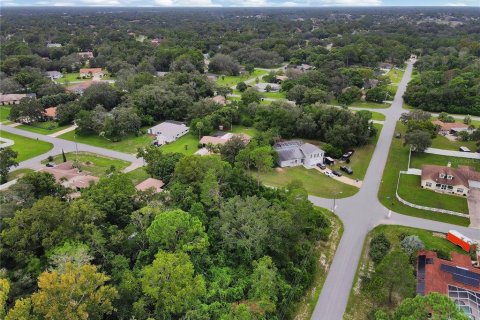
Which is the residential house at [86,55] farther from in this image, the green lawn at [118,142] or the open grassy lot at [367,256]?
the open grassy lot at [367,256]

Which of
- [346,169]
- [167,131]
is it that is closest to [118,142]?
[167,131]

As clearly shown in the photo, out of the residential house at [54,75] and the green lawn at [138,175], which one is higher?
the residential house at [54,75]

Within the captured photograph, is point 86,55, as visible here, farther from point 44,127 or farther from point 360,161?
point 360,161

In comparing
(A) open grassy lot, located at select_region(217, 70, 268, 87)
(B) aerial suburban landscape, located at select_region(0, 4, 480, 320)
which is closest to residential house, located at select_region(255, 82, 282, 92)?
(B) aerial suburban landscape, located at select_region(0, 4, 480, 320)

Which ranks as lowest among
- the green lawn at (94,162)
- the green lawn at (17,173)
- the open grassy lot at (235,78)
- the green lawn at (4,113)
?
the green lawn at (17,173)

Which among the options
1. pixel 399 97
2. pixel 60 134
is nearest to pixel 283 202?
pixel 60 134

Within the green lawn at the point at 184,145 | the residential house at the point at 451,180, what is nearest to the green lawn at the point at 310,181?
the residential house at the point at 451,180

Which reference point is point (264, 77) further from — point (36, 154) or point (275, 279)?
point (275, 279)
